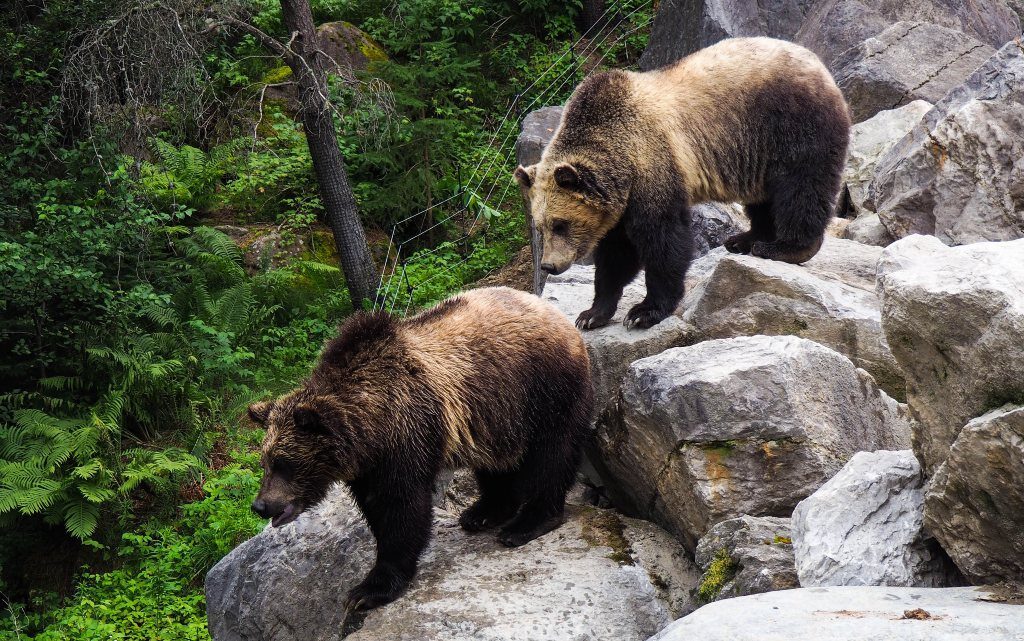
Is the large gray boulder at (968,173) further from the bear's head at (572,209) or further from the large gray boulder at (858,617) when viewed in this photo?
the large gray boulder at (858,617)

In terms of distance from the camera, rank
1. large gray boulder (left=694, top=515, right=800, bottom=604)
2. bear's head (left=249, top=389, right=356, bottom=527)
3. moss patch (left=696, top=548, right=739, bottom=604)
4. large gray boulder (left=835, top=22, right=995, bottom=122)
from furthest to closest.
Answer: large gray boulder (left=835, top=22, right=995, bottom=122) → bear's head (left=249, top=389, right=356, bottom=527) → moss patch (left=696, top=548, right=739, bottom=604) → large gray boulder (left=694, top=515, right=800, bottom=604)

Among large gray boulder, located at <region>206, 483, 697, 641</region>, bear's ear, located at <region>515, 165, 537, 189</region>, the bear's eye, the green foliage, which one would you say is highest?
bear's ear, located at <region>515, 165, 537, 189</region>

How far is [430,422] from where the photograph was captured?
541cm

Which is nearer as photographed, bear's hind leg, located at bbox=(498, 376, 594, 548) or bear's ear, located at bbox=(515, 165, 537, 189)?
bear's hind leg, located at bbox=(498, 376, 594, 548)

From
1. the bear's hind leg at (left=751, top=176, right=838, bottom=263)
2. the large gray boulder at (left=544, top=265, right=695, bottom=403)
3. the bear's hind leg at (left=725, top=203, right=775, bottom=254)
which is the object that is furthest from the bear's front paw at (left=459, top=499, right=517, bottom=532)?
the bear's hind leg at (left=725, top=203, right=775, bottom=254)

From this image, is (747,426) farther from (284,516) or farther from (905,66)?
(905,66)

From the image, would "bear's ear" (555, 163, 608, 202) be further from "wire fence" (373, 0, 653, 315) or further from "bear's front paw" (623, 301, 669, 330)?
"wire fence" (373, 0, 653, 315)

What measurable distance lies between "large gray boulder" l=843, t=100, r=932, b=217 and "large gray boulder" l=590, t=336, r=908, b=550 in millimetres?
4740

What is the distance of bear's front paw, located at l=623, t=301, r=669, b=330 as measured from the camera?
23.6 ft

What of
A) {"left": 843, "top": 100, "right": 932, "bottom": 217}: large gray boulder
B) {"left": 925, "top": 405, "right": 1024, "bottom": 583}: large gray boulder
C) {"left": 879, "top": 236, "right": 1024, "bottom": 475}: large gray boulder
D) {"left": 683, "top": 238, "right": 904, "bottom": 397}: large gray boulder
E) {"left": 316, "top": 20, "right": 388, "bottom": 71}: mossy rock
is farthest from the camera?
{"left": 316, "top": 20, "right": 388, "bottom": 71}: mossy rock

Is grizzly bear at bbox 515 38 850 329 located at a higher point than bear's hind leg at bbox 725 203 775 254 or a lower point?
higher

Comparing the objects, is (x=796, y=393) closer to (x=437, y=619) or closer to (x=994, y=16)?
(x=437, y=619)

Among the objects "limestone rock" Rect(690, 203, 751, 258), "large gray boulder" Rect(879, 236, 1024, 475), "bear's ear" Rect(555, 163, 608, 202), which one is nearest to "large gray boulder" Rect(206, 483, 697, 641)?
"large gray boulder" Rect(879, 236, 1024, 475)

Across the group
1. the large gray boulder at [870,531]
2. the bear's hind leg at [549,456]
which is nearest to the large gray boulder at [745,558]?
the large gray boulder at [870,531]
